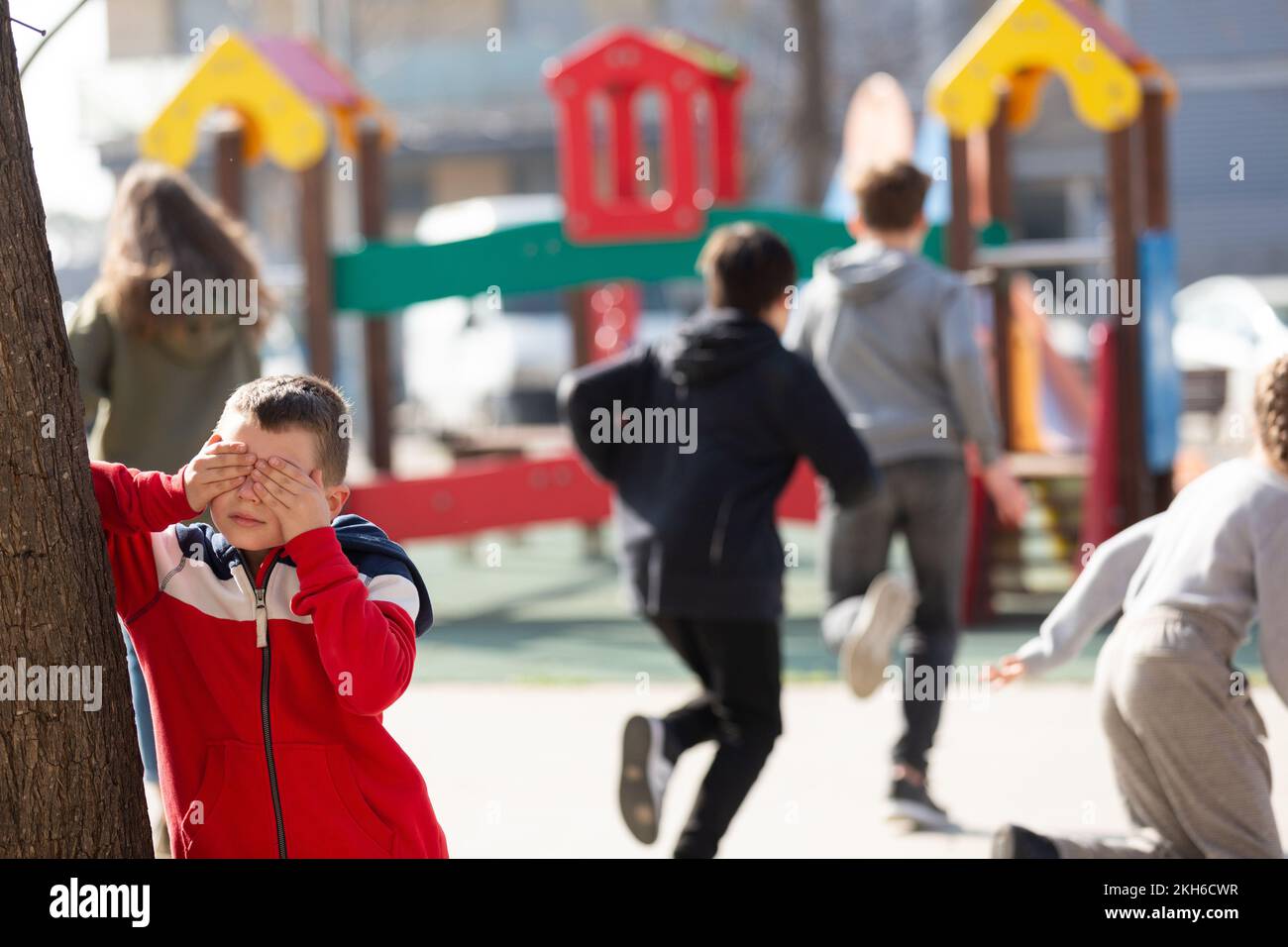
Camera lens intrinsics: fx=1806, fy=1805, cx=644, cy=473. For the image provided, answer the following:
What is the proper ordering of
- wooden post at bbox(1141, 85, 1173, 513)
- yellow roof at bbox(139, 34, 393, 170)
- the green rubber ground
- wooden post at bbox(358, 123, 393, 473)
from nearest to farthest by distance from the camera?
the green rubber ground → wooden post at bbox(1141, 85, 1173, 513) → yellow roof at bbox(139, 34, 393, 170) → wooden post at bbox(358, 123, 393, 473)

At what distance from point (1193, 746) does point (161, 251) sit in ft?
8.90

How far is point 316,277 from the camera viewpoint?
929 centimetres

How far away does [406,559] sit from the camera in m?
2.67

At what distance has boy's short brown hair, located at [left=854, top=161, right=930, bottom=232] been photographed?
5.22 metres

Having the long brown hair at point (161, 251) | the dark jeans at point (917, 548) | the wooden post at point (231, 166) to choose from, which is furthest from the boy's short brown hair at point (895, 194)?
the wooden post at point (231, 166)

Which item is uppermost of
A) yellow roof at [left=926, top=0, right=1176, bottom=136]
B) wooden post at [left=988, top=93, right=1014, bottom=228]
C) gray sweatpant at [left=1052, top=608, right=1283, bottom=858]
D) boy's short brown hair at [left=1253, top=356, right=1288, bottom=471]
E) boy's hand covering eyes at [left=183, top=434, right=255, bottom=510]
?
yellow roof at [left=926, top=0, right=1176, bottom=136]

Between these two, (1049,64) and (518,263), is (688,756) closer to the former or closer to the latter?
Result: (518,263)

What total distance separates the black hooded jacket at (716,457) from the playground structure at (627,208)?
13.6 ft

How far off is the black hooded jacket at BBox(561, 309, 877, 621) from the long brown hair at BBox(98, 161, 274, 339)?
0.98 m

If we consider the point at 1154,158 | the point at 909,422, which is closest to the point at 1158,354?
the point at 1154,158

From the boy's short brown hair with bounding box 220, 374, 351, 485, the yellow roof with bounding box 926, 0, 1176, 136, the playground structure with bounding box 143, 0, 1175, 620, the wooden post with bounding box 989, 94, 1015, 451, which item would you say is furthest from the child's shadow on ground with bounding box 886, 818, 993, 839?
the yellow roof with bounding box 926, 0, 1176, 136

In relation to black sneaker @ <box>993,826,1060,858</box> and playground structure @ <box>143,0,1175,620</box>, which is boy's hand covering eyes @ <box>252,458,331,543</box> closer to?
black sneaker @ <box>993,826,1060,858</box>

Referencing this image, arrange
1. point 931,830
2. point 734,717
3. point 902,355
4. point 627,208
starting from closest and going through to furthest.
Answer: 1. point 734,717
2. point 931,830
3. point 902,355
4. point 627,208
